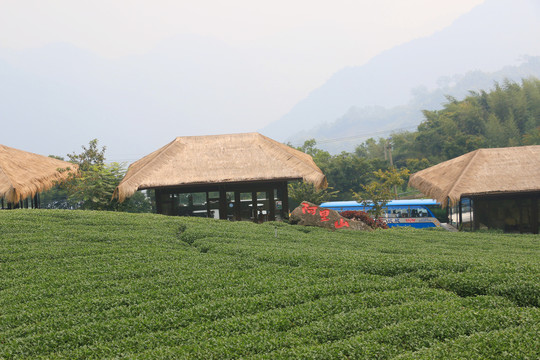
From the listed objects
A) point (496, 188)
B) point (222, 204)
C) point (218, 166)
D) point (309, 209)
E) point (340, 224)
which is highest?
point (218, 166)

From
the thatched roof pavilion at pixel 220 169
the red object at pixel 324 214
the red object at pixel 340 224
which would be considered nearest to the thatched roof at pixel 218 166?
the thatched roof pavilion at pixel 220 169

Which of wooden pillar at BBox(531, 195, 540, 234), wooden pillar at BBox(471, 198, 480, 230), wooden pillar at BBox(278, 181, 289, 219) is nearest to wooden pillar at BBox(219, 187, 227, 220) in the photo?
wooden pillar at BBox(278, 181, 289, 219)

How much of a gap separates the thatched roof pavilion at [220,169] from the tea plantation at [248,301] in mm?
5860

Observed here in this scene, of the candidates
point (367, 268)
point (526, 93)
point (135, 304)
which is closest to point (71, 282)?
point (135, 304)

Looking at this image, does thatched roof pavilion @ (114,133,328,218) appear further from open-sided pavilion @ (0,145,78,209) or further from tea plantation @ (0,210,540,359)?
tea plantation @ (0,210,540,359)

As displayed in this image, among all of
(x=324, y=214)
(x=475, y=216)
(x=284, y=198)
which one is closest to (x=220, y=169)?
(x=284, y=198)

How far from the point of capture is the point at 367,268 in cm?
795

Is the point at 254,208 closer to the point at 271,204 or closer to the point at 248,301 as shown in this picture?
the point at 271,204

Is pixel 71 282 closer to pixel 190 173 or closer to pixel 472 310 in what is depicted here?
pixel 472 310

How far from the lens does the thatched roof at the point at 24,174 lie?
13930 mm

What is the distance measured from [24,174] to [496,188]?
17.8m

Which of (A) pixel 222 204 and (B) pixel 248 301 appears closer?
(B) pixel 248 301

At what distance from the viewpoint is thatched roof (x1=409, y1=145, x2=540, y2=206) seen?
16.8 meters

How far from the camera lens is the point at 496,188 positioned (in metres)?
16.9
